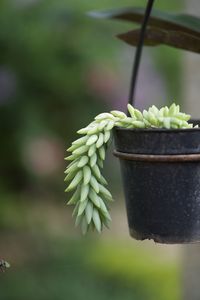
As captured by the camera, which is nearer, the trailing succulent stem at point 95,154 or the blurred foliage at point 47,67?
the trailing succulent stem at point 95,154

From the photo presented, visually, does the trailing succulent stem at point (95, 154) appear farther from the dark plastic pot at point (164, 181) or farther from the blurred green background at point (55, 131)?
the blurred green background at point (55, 131)

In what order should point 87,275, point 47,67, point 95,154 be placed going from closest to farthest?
point 95,154
point 47,67
point 87,275

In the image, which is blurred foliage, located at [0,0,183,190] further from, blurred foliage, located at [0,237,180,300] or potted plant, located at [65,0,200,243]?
potted plant, located at [65,0,200,243]

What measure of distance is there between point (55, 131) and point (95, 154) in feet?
10.1

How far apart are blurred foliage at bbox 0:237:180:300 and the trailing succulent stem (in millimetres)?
2609

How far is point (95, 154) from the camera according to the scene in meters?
1.07

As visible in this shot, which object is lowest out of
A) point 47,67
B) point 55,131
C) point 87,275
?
point 87,275

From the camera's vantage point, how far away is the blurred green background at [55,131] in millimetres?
3795

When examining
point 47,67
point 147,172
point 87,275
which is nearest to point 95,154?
point 147,172

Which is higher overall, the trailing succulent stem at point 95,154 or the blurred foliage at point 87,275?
the trailing succulent stem at point 95,154

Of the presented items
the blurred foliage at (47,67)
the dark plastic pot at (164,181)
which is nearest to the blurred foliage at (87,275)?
the blurred foliage at (47,67)

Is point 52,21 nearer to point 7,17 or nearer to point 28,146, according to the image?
point 7,17

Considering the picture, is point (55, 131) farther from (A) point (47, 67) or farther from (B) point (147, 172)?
(B) point (147, 172)

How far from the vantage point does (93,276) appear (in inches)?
159
